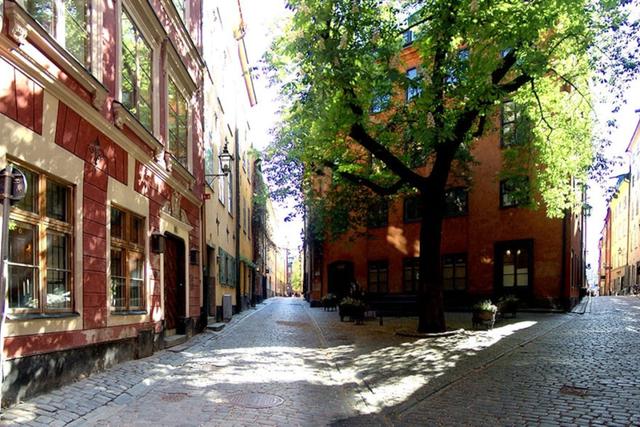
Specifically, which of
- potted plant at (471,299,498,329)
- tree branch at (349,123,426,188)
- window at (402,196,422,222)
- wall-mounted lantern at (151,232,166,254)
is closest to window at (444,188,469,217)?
window at (402,196,422,222)

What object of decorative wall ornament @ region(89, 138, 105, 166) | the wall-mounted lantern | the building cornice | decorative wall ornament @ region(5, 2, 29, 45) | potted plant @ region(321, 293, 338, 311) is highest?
the building cornice

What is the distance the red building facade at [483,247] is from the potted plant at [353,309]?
392 centimetres

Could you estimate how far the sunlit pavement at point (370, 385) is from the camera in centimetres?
575

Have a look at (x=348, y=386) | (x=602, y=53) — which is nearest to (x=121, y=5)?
(x=348, y=386)

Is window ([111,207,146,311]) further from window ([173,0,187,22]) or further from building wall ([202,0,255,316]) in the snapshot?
window ([173,0,187,22])

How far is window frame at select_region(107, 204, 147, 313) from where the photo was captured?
8797 millimetres

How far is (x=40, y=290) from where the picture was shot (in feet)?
21.3

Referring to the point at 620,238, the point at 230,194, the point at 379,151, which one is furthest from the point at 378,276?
the point at 620,238

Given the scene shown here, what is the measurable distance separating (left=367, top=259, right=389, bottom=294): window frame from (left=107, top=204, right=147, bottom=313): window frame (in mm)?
18948

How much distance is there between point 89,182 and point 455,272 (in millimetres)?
20032

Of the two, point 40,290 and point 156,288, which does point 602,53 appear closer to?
point 156,288

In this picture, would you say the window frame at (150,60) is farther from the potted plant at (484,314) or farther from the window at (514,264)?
the window at (514,264)

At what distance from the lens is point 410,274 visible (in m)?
26.8

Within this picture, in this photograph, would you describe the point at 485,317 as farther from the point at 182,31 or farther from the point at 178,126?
the point at 182,31
